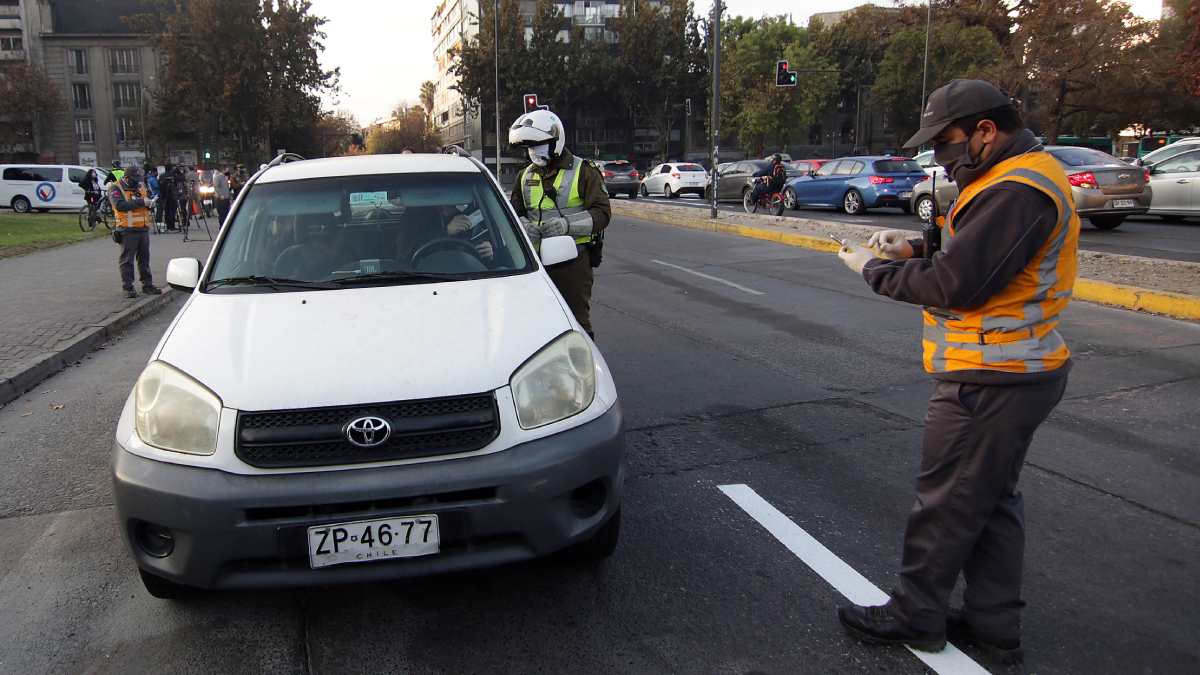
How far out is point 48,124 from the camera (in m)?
67.5

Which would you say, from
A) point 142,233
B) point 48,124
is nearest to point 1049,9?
point 142,233

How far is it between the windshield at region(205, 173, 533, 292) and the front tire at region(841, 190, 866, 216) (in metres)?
18.3

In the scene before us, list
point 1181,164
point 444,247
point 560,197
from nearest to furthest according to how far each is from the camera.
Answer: point 444,247, point 560,197, point 1181,164

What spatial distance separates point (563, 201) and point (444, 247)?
4.69 feet

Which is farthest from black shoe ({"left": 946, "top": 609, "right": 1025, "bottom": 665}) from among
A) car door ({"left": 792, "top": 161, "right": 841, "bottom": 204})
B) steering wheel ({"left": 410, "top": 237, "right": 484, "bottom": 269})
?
car door ({"left": 792, "top": 161, "right": 841, "bottom": 204})

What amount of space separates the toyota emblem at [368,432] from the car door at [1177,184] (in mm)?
17928

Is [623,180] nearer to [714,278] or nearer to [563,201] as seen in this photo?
[714,278]

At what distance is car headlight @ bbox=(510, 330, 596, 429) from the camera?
2777mm

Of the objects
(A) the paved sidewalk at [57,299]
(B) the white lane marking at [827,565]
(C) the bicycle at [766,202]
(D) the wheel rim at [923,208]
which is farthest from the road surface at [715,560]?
(C) the bicycle at [766,202]

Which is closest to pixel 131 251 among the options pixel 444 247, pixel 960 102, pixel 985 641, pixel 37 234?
pixel 444 247

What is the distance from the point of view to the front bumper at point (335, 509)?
252 cm

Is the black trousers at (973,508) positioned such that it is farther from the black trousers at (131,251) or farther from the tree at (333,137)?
the tree at (333,137)

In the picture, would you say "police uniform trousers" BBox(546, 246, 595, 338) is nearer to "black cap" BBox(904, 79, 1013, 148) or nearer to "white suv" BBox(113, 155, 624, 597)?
"white suv" BBox(113, 155, 624, 597)

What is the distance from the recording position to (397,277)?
3598mm
